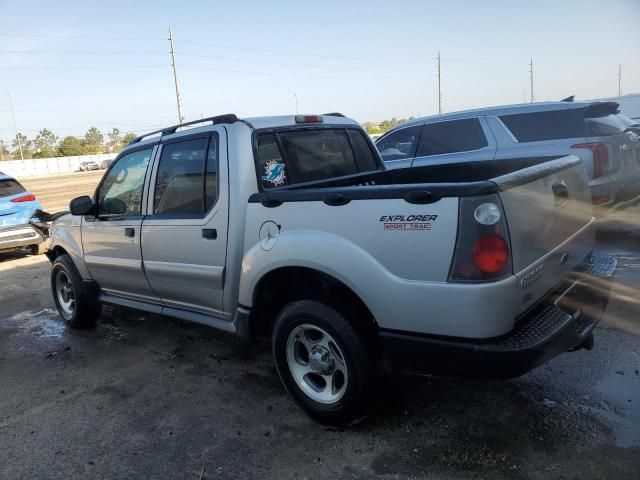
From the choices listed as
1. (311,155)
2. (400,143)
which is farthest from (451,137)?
(311,155)

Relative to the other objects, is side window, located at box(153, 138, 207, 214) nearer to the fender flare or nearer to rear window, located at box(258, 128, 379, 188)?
rear window, located at box(258, 128, 379, 188)

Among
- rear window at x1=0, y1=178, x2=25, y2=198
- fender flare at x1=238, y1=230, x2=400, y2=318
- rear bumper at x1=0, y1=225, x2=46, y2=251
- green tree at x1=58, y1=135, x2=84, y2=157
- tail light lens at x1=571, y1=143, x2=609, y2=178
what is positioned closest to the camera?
fender flare at x1=238, y1=230, x2=400, y2=318

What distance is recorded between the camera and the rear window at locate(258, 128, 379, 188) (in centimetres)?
352

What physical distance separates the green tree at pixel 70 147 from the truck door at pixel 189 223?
98.5 m

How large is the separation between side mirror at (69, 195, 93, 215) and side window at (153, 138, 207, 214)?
3.33ft

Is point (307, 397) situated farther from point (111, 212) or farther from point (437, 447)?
point (111, 212)

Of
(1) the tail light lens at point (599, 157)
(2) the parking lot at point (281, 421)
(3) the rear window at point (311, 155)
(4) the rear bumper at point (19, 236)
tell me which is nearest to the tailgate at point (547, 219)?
(2) the parking lot at point (281, 421)

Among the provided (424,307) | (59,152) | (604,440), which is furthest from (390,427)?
(59,152)

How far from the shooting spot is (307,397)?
3.09 m

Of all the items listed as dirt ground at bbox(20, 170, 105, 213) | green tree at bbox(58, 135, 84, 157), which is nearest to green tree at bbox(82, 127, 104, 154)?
green tree at bbox(58, 135, 84, 157)

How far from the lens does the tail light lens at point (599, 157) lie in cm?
598

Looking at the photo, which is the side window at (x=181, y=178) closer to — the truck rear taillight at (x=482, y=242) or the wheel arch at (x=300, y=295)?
the wheel arch at (x=300, y=295)

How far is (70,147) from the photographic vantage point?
95.0 meters

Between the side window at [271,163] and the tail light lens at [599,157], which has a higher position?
the side window at [271,163]
